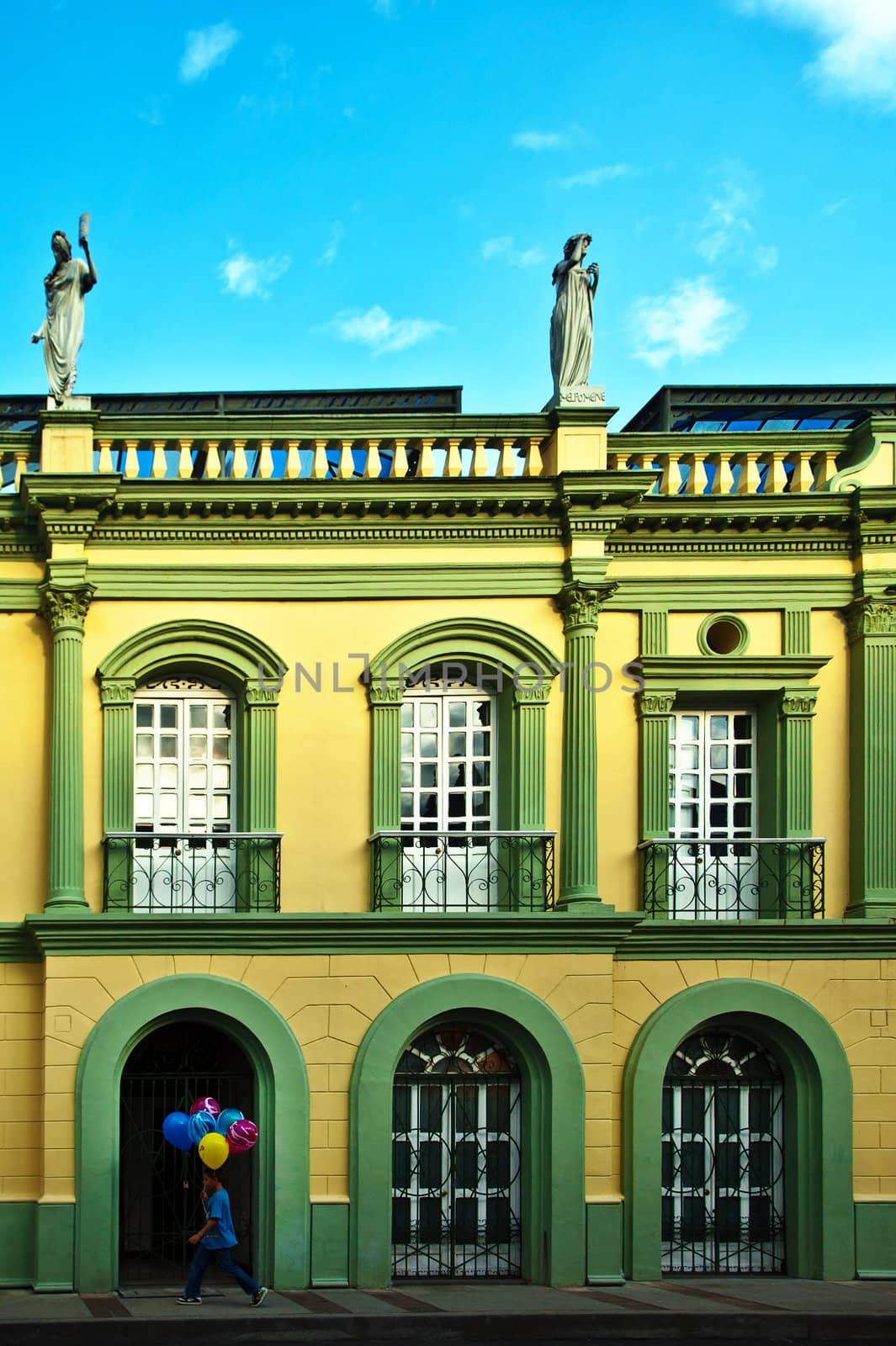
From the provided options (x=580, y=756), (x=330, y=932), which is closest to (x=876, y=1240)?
(x=580, y=756)

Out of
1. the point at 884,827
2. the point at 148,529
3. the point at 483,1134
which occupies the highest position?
the point at 148,529

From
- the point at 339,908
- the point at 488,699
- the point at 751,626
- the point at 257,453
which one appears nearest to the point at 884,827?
the point at 751,626

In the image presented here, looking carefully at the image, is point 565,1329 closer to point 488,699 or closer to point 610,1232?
point 610,1232

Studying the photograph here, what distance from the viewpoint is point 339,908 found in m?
19.4

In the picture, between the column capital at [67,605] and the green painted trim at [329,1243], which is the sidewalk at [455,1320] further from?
the column capital at [67,605]

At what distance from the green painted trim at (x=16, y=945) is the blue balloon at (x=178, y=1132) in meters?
2.57

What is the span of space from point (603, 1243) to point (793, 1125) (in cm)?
249

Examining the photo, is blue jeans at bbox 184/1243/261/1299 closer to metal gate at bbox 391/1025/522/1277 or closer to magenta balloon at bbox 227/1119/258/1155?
magenta balloon at bbox 227/1119/258/1155

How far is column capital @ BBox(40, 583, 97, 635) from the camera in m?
19.4

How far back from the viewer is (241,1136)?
17531mm

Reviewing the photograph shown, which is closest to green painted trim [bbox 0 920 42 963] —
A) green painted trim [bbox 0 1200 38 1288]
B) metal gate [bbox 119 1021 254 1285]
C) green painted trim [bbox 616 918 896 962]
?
metal gate [bbox 119 1021 254 1285]

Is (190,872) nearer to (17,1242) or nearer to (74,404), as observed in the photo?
(17,1242)

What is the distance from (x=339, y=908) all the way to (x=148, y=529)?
A: 466 centimetres

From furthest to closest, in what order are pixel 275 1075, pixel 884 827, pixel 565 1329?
pixel 884 827, pixel 275 1075, pixel 565 1329
